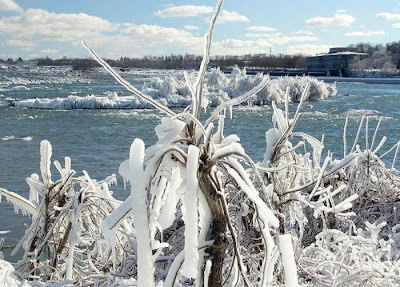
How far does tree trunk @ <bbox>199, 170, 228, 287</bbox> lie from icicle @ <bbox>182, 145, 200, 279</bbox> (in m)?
0.14

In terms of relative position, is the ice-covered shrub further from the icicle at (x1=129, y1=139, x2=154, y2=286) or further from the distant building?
the distant building

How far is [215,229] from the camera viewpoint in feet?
4.11

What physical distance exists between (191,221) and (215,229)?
267 mm

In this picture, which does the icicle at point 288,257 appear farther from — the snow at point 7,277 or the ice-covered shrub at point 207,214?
the snow at point 7,277

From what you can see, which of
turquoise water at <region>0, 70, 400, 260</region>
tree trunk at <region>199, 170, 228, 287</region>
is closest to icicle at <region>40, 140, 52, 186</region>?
tree trunk at <region>199, 170, 228, 287</region>

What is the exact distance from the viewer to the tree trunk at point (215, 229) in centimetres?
118

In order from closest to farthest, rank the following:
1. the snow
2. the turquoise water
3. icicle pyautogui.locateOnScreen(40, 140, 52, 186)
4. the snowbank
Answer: the snow, icicle pyautogui.locateOnScreen(40, 140, 52, 186), the turquoise water, the snowbank

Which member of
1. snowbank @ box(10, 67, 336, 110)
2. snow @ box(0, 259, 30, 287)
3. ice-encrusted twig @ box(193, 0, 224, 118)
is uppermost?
ice-encrusted twig @ box(193, 0, 224, 118)

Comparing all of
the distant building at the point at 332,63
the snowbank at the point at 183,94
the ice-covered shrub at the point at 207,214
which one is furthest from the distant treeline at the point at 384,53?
the ice-covered shrub at the point at 207,214

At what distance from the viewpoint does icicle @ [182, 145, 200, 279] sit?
979mm

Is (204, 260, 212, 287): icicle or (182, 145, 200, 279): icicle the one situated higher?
(182, 145, 200, 279): icicle

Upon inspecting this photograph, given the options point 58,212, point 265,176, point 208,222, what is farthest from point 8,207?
point 208,222

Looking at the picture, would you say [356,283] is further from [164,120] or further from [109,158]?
[109,158]

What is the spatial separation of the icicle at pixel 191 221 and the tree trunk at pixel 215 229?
0.14 m
